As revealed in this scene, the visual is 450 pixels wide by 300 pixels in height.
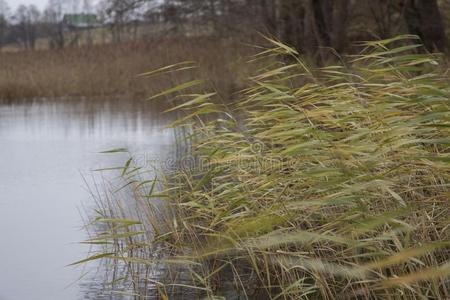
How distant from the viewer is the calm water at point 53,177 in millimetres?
3902

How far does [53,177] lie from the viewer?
6418 millimetres

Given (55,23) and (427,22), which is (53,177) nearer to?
(427,22)

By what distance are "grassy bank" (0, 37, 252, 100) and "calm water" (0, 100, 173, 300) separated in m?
0.94

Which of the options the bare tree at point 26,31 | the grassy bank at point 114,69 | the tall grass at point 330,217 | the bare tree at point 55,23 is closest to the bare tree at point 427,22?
the grassy bank at point 114,69

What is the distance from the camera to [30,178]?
21.1 ft

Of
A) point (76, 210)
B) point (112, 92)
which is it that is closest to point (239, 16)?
point (112, 92)

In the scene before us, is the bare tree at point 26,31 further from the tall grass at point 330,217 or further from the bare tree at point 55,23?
the tall grass at point 330,217

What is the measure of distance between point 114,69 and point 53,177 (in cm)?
776

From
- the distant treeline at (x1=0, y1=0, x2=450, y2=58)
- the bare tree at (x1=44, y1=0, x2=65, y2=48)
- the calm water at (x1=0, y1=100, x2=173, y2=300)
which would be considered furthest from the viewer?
the bare tree at (x1=44, y1=0, x2=65, y2=48)

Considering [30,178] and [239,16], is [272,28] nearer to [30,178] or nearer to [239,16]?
[239,16]

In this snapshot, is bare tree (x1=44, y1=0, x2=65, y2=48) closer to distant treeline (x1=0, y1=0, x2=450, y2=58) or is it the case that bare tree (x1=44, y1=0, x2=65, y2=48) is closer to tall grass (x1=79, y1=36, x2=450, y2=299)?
distant treeline (x1=0, y1=0, x2=450, y2=58)

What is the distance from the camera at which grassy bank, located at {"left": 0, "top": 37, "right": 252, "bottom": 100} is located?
12.6 metres

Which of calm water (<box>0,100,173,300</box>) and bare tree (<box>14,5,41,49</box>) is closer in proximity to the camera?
calm water (<box>0,100,173,300</box>)

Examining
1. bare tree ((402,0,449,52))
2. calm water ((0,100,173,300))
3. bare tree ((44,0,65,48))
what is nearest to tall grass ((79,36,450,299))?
calm water ((0,100,173,300))
